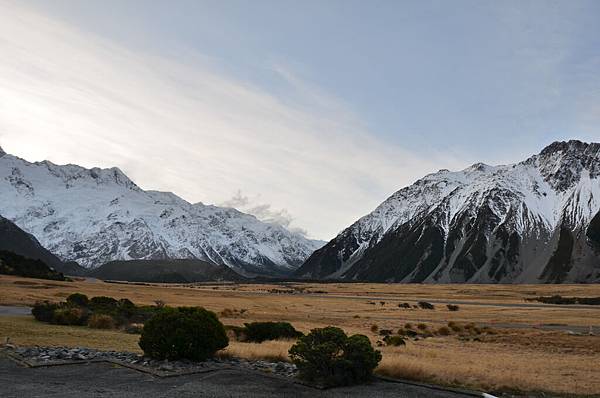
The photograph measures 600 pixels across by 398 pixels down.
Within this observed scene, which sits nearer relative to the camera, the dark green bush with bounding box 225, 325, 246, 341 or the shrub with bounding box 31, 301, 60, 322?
the dark green bush with bounding box 225, 325, 246, 341

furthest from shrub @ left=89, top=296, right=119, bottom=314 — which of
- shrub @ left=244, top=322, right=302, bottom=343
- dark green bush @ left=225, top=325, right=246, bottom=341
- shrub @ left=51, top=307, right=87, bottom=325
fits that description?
shrub @ left=244, top=322, right=302, bottom=343

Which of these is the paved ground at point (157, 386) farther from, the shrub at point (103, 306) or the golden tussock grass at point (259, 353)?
the shrub at point (103, 306)

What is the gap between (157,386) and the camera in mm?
16359

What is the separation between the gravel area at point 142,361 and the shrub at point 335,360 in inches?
50.8

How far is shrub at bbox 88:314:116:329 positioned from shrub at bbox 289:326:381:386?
21.1 meters

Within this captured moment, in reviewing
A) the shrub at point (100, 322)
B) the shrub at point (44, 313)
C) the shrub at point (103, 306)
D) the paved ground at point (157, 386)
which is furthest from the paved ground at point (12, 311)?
the paved ground at point (157, 386)

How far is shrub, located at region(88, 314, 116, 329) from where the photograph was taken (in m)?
34.9

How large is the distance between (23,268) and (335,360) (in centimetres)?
12221

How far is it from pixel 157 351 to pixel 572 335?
34348mm

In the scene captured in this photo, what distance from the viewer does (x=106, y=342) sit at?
27.2 meters

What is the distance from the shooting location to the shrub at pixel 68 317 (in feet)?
115

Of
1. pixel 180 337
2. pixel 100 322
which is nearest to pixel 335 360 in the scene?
pixel 180 337

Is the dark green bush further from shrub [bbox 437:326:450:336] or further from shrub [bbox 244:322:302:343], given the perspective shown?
shrub [bbox 437:326:450:336]

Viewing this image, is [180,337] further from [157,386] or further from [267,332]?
[267,332]
